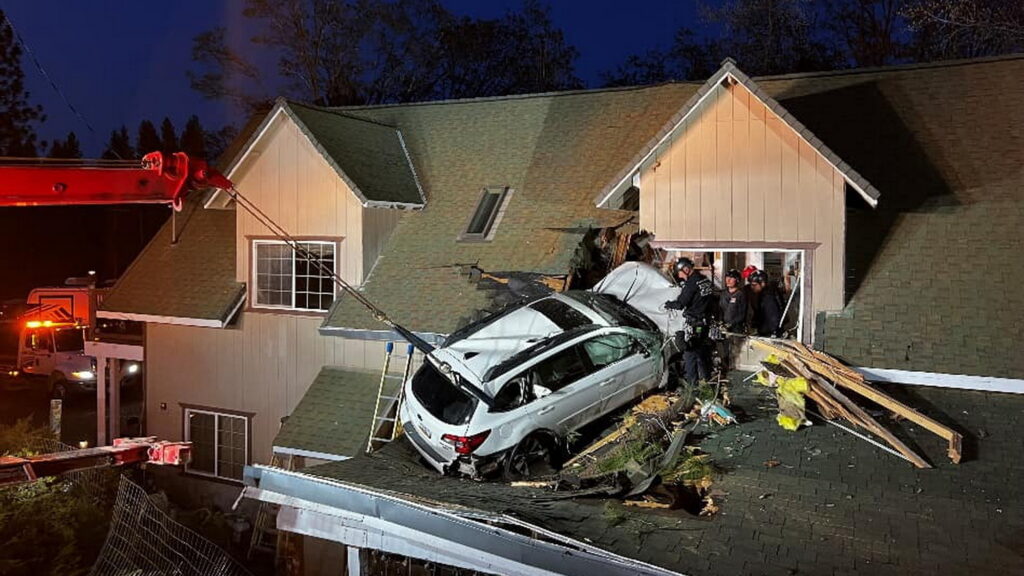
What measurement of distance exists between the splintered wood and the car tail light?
439cm

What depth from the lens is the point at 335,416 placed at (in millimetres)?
14117

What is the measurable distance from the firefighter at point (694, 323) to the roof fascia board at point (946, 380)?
2125mm

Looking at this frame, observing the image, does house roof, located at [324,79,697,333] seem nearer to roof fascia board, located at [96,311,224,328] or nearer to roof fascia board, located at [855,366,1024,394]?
roof fascia board, located at [96,311,224,328]

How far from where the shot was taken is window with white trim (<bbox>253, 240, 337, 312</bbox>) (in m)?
15.6

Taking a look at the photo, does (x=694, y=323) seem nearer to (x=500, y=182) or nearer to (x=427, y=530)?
(x=427, y=530)

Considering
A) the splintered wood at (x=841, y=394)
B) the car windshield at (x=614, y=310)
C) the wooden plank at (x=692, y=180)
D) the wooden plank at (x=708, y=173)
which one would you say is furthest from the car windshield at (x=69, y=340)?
the splintered wood at (x=841, y=394)

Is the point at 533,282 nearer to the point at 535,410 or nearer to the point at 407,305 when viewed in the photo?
the point at 407,305

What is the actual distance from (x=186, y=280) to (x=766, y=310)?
1225 cm

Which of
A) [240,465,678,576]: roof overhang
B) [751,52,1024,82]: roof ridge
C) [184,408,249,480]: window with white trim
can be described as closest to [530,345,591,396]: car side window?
[240,465,678,576]: roof overhang

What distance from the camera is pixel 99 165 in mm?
11211

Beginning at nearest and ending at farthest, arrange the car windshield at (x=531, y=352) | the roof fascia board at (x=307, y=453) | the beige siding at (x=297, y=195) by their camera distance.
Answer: the car windshield at (x=531, y=352)
the roof fascia board at (x=307, y=453)
the beige siding at (x=297, y=195)

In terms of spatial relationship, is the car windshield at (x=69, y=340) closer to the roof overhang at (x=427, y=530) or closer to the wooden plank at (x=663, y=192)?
the roof overhang at (x=427, y=530)

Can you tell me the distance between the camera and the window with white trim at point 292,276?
616 inches

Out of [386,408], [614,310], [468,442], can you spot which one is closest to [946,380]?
[614,310]
